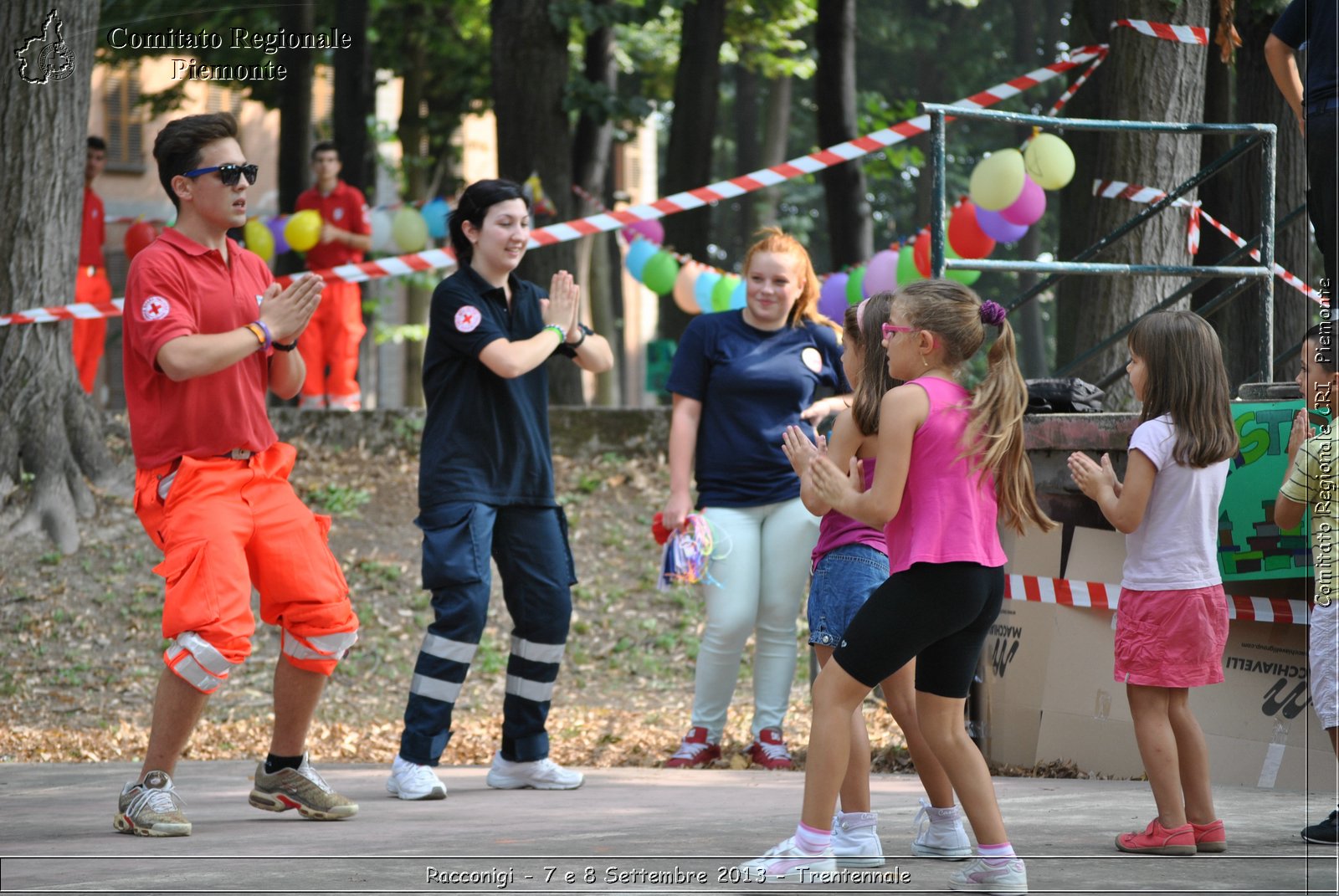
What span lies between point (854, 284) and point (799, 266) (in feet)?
16.5

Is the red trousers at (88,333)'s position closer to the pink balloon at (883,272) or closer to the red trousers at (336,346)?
the red trousers at (336,346)

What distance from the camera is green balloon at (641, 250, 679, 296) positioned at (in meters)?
13.0

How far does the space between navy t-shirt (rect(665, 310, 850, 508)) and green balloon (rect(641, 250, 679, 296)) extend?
677 centimetres

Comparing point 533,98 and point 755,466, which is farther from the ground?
point 533,98

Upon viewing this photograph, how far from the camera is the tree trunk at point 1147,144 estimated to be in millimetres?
8594

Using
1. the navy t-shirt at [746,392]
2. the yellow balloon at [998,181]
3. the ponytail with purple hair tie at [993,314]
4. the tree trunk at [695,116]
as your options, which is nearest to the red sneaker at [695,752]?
the navy t-shirt at [746,392]

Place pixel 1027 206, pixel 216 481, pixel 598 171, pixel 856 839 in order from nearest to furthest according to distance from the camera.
→ pixel 856 839
pixel 216 481
pixel 1027 206
pixel 598 171

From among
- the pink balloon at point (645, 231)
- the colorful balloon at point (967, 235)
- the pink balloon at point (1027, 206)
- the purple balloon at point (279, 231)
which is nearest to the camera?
the pink balloon at point (1027, 206)

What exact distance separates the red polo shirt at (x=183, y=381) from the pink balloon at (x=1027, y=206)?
231 inches

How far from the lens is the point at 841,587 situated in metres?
4.37

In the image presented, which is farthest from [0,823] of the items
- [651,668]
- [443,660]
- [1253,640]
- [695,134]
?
[695,134]

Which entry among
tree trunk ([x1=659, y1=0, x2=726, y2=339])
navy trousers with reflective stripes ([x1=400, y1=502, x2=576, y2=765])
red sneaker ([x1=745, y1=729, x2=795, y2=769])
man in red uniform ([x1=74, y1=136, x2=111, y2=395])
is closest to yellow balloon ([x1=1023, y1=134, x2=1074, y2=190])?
red sneaker ([x1=745, y1=729, x2=795, y2=769])

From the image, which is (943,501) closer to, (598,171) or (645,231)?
(645,231)

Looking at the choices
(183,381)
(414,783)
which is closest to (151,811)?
(414,783)
